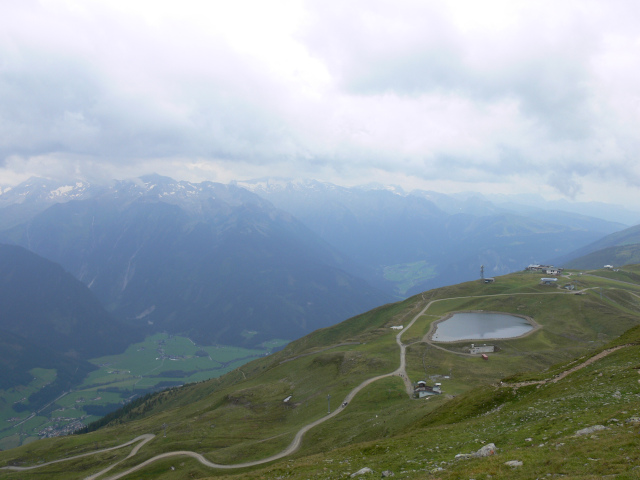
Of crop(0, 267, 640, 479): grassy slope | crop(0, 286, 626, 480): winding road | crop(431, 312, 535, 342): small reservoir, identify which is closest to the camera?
crop(0, 267, 640, 479): grassy slope

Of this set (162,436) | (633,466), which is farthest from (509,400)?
(162,436)

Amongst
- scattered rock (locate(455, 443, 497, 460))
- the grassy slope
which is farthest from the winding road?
scattered rock (locate(455, 443, 497, 460))

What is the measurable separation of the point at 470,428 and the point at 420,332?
109 metres

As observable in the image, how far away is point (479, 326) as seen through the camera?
151 m

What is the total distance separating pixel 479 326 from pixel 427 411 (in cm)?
9328

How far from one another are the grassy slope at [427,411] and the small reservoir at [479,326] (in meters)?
6.95

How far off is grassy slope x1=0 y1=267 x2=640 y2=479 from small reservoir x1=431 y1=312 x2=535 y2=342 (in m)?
6.95

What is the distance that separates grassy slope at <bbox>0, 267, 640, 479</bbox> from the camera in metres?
30.7

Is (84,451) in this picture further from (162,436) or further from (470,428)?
(470,428)

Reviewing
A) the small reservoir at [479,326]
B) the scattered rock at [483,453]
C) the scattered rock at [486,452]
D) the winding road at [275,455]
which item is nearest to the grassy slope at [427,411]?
the scattered rock at [483,453]

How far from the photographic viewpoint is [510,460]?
81.7 ft

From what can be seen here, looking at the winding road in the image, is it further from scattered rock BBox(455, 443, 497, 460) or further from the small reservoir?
scattered rock BBox(455, 443, 497, 460)

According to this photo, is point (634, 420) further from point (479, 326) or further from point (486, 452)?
point (479, 326)

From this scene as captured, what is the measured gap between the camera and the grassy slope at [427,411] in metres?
30.7
